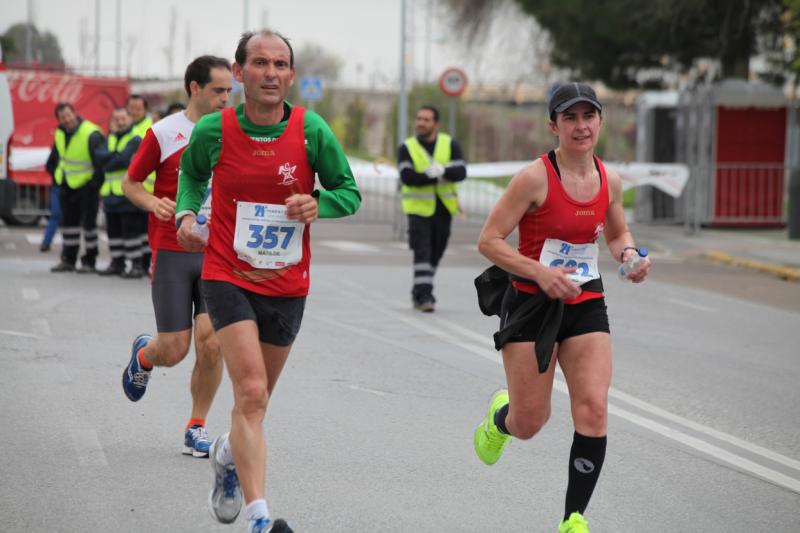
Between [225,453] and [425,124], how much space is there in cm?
856

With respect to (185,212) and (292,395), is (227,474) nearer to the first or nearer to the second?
(185,212)

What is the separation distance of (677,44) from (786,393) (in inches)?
792

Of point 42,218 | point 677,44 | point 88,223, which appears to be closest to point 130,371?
point 88,223

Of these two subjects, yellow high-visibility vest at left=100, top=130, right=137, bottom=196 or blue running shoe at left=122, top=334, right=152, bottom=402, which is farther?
yellow high-visibility vest at left=100, top=130, right=137, bottom=196

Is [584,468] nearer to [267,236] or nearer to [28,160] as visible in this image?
[267,236]

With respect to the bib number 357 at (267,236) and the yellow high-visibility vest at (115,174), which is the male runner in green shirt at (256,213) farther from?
the yellow high-visibility vest at (115,174)

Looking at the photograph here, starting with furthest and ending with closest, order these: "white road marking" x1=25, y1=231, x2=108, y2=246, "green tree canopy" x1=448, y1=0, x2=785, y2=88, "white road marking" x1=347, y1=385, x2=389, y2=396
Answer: "green tree canopy" x1=448, y1=0, x2=785, y2=88, "white road marking" x1=25, y1=231, x2=108, y2=246, "white road marking" x1=347, y1=385, x2=389, y2=396

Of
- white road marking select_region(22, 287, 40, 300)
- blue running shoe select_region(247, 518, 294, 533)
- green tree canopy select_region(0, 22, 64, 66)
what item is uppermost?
green tree canopy select_region(0, 22, 64, 66)

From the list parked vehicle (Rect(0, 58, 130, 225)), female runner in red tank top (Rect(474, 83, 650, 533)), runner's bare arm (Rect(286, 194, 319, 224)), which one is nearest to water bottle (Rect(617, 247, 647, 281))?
female runner in red tank top (Rect(474, 83, 650, 533))

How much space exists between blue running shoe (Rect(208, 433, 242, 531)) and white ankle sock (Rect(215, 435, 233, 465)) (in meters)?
0.01

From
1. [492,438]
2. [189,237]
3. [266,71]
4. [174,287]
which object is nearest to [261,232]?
[189,237]

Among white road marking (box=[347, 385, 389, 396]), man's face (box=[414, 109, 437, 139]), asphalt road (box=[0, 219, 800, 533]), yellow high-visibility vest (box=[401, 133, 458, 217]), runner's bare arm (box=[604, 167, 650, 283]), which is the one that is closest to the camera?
runner's bare arm (box=[604, 167, 650, 283])

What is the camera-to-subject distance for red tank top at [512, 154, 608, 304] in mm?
5836

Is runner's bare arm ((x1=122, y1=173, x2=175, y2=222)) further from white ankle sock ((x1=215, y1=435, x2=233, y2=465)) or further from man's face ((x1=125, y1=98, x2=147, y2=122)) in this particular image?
man's face ((x1=125, y1=98, x2=147, y2=122))
